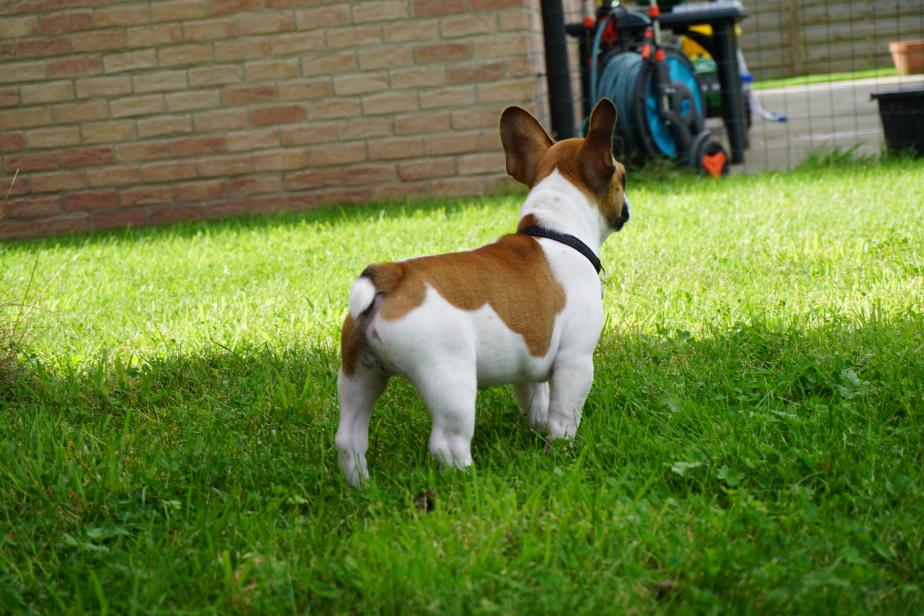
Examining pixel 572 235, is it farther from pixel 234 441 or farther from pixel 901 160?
pixel 901 160

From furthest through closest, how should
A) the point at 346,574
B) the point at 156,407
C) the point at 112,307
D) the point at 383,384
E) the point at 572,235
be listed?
the point at 112,307 < the point at 156,407 < the point at 572,235 < the point at 383,384 < the point at 346,574

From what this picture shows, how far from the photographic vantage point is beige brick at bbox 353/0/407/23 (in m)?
7.73

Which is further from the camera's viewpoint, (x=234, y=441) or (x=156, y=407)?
(x=156, y=407)

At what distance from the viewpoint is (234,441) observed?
3055 mm

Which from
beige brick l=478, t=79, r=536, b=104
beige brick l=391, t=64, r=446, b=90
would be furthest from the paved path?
beige brick l=391, t=64, r=446, b=90

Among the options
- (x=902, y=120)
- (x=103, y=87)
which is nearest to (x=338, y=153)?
(x=103, y=87)

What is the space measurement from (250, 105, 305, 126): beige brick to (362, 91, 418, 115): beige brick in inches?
19.9

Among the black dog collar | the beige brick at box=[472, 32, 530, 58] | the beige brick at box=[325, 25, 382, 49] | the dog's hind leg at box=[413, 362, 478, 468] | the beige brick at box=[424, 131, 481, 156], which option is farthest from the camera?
the beige brick at box=[424, 131, 481, 156]

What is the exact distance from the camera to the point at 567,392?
9.21 feet

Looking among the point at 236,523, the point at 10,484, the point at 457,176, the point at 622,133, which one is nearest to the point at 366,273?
the point at 236,523

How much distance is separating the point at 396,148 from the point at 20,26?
2.96 m

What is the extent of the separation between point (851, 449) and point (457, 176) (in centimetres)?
555

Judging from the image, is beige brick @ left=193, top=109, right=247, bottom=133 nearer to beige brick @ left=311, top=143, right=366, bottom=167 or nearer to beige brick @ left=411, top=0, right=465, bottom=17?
beige brick @ left=311, top=143, right=366, bottom=167

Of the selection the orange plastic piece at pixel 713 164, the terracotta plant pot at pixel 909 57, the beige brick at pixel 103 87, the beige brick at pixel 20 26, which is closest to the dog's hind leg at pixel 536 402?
the orange plastic piece at pixel 713 164
